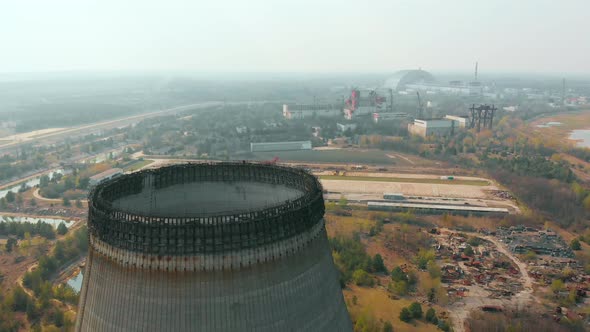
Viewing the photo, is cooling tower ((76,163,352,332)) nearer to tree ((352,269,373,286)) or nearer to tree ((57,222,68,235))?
tree ((352,269,373,286))

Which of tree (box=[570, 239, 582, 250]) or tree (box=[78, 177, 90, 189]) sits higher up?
tree (box=[78, 177, 90, 189])

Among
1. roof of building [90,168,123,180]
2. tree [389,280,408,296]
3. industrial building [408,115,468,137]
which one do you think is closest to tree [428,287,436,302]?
tree [389,280,408,296]

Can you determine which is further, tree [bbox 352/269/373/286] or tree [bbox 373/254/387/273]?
tree [bbox 373/254/387/273]

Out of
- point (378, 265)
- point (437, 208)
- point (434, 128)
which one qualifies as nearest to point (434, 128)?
point (434, 128)

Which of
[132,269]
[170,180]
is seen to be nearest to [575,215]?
[170,180]

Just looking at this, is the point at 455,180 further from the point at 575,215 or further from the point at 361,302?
the point at 361,302

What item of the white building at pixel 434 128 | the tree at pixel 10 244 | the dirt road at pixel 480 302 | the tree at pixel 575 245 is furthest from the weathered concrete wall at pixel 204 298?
the white building at pixel 434 128

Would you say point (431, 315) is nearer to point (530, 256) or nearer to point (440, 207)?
point (530, 256)

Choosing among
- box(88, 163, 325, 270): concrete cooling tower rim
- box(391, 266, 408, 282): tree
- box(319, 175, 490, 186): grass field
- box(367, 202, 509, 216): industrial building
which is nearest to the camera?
box(88, 163, 325, 270): concrete cooling tower rim
